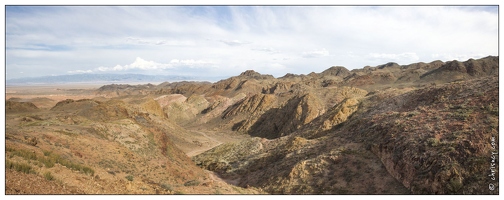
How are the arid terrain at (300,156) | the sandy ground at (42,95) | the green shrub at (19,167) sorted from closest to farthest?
the green shrub at (19,167), the arid terrain at (300,156), the sandy ground at (42,95)

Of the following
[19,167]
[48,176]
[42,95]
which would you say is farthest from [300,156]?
[42,95]

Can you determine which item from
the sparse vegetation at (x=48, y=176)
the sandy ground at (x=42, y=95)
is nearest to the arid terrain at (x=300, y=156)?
the sparse vegetation at (x=48, y=176)

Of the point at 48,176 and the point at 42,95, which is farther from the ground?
the point at 42,95

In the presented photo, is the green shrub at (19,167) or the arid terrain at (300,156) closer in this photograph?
the green shrub at (19,167)

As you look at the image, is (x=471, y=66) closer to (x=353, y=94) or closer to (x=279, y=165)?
(x=353, y=94)

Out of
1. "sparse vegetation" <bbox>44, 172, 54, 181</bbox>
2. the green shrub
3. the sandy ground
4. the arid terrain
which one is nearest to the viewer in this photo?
the green shrub

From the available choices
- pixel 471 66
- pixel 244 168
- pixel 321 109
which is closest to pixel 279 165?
pixel 244 168

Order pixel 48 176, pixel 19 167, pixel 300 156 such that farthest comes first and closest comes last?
pixel 300 156
pixel 48 176
pixel 19 167

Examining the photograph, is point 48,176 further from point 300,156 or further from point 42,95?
point 42,95

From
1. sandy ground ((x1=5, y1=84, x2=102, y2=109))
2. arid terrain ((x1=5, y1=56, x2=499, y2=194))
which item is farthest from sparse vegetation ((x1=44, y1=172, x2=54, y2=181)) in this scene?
sandy ground ((x1=5, y1=84, x2=102, y2=109))

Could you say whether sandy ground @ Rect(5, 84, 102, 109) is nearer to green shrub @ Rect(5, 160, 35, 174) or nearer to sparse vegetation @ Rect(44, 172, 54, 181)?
green shrub @ Rect(5, 160, 35, 174)

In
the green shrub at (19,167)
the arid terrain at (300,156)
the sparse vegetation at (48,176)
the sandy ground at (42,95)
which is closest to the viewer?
the green shrub at (19,167)

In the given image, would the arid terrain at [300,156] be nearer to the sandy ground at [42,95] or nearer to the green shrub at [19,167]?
the green shrub at [19,167]
